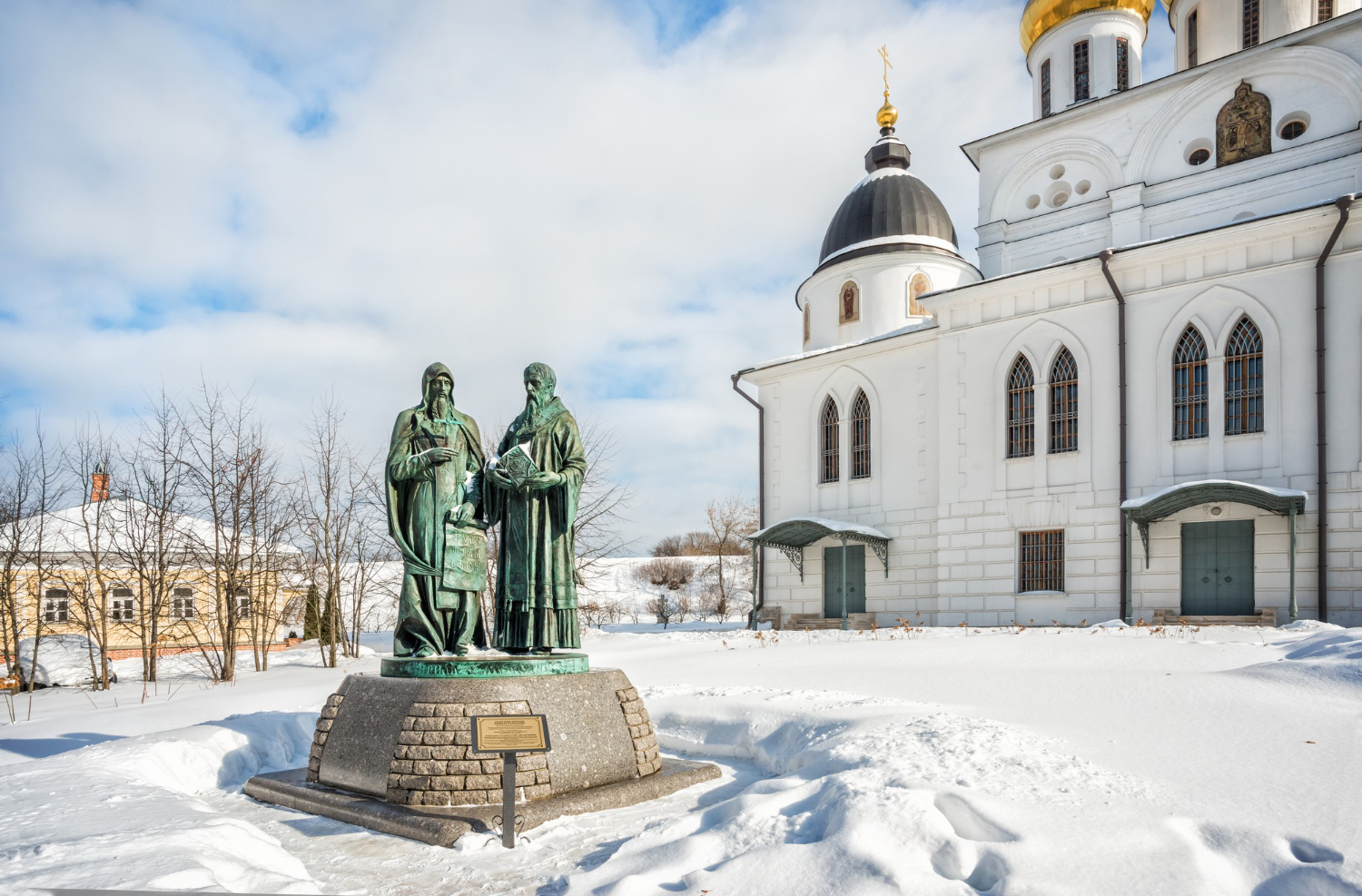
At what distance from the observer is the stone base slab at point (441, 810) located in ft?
16.3

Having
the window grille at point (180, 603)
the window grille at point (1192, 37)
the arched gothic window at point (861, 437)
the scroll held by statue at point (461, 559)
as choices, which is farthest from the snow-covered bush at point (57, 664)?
the window grille at point (1192, 37)

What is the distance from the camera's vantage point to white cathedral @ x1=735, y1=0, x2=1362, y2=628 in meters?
14.8

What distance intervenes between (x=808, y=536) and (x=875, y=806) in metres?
15.9

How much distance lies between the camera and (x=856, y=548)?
2042 cm

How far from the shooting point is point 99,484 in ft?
61.8

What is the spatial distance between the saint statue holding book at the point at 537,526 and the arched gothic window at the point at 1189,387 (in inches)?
539

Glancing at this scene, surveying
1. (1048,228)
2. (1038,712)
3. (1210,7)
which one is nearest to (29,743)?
(1038,712)

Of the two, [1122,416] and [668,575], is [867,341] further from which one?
[668,575]

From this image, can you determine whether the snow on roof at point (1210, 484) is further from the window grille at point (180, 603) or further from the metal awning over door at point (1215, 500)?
the window grille at point (180, 603)

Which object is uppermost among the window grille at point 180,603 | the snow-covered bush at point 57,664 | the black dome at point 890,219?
the black dome at point 890,219

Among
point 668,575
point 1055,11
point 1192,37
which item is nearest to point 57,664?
point 1055,11

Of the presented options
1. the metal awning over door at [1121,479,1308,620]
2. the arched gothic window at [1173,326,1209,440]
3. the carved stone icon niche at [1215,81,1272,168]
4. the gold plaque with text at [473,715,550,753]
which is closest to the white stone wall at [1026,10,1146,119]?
the carved stone icon niche at [1215,81,1272,168]

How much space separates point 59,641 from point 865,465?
17.9 meters

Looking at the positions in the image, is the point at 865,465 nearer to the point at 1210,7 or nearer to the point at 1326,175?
the point at 1326,175
